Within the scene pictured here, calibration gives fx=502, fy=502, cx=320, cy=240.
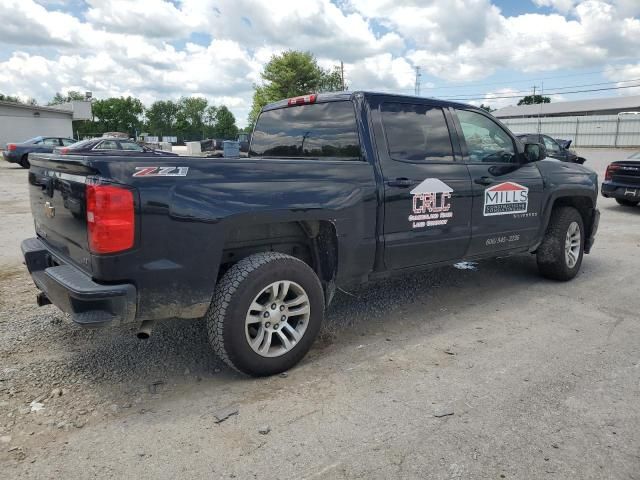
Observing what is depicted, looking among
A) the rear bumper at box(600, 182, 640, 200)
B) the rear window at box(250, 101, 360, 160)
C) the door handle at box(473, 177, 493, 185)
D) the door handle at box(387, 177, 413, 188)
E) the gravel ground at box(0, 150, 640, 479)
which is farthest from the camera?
the rear bumper at box(600, 182, 640, 200)

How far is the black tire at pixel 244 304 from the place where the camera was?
10.1 ft

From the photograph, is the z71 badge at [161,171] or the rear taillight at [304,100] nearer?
the z71 badge at [161,171]

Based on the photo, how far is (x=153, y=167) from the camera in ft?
9.07

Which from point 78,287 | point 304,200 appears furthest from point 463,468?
point 78,287

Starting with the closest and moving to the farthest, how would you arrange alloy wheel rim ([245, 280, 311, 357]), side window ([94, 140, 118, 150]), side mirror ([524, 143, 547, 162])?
alloy wheel rim ([245, 280, 311, 357]), side mirror ([524, 143, 547, 162]), side window ([94, 140, 118, 150])

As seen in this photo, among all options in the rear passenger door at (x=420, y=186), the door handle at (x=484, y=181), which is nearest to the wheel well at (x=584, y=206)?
the door handle at (x=484, y=181)

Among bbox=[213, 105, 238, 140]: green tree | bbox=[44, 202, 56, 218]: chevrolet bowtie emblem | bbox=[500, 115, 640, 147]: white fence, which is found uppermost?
bbox=[213, 105, 238, 140]: green tree

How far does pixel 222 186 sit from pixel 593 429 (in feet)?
8.13

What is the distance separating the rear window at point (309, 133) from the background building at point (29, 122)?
4281 centimetres

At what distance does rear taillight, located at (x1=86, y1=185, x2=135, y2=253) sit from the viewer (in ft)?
8.73

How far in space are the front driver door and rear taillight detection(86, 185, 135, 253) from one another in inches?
116

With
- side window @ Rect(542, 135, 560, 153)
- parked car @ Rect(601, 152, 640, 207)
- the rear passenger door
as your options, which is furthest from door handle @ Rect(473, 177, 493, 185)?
side window @ Rect(542, 135, 560, 153)

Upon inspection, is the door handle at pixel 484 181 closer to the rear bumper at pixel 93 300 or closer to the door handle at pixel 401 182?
the door handle at pixel 401 182

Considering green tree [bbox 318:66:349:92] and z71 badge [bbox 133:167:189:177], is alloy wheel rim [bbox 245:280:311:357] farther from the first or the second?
green tree [bbox 318:66:349:92]
